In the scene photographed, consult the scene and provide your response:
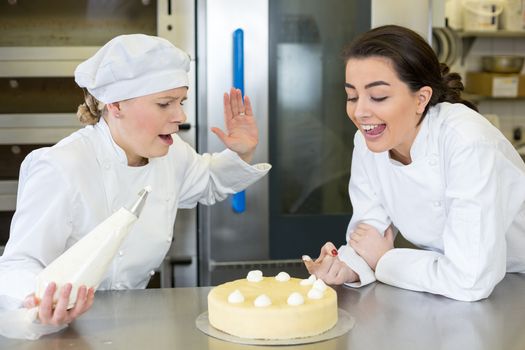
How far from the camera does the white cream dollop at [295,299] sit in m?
1.43

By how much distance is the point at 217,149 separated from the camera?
9.92 ft

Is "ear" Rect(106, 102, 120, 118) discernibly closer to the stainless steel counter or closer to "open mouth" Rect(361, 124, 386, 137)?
the stainless steel counter

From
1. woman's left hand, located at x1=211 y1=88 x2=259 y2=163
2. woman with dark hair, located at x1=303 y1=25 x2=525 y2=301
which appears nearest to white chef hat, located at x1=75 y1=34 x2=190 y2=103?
woman's left hand, located at x1=211 y1=88 x2=259 y2=163

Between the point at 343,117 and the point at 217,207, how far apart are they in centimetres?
60

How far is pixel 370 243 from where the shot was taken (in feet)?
6.22

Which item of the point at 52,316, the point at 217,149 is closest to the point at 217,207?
the point at 217,149

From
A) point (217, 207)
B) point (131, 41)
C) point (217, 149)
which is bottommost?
point (217, 207)

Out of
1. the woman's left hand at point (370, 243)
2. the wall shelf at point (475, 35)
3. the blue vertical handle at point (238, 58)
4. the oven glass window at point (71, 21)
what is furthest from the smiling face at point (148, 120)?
the wall shelf at point (475, 35)

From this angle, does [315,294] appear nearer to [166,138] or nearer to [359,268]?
[359,268]

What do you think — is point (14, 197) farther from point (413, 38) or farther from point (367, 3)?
point (413, 38)

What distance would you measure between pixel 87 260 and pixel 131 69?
1.68 feet

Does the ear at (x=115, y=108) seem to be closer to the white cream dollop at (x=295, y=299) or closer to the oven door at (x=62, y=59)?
the white cream dollop at (x=295, y=299)

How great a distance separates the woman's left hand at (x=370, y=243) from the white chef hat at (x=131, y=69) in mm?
542

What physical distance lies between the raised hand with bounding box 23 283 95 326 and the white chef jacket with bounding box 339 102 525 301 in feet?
2.10
